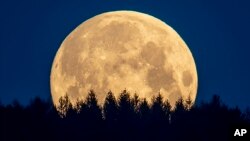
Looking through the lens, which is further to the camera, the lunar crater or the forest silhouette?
the lunar crater

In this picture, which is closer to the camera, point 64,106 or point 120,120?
point 120,120

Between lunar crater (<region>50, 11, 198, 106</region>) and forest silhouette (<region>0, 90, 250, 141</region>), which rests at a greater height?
lunar crater (<region>50, 11, 198, 106</region>)

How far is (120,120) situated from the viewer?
62.0m

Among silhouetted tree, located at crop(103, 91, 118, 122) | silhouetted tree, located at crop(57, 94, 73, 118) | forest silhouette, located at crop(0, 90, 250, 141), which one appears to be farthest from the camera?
silhouetted tree, located at crop(57, 94, 73, 118)

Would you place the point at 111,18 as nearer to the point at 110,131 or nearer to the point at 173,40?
the point at 173,40

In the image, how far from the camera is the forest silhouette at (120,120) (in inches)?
2226

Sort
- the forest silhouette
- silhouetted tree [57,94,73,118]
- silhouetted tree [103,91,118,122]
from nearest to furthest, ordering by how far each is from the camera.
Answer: the forest silhouette → silhouetted tree [103,91,118,122] → silhouetted tree [57,94,73,118]

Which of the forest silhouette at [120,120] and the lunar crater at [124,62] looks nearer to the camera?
the forest silhouette at [120,120]

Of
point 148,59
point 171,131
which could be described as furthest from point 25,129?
point 148,59

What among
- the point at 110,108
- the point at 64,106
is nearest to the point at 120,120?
the point at 110,108

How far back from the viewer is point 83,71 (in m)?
67.1

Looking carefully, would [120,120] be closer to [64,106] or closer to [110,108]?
[110,108]

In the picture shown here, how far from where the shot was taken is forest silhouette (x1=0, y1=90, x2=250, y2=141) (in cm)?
5653

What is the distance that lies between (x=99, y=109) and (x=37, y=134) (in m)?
8.84
